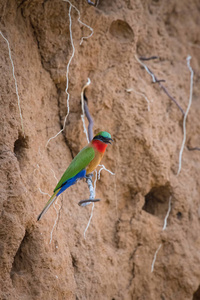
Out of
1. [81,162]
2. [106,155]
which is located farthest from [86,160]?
[106,155]

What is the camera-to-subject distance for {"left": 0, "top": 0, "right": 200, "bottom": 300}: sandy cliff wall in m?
2.92

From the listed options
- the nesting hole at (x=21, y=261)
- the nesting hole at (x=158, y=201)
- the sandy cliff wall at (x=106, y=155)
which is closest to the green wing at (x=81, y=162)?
the sandy cliff wall at (x=106, y=155)

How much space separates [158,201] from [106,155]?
2.36 feet

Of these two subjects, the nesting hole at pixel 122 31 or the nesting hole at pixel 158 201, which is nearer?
the nesting hole at pixel 122 31

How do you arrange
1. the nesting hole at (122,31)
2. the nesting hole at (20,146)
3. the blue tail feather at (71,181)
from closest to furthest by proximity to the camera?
the blue tail feather at (71,181) → the nesting hole at (20,146) → the nesting hole at (122,31)

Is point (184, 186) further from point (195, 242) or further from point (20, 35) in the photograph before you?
point (20, 35)

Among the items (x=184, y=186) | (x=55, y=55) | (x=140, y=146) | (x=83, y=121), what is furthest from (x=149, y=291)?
(x=55, y=55)

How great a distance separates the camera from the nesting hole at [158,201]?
4.04 meters

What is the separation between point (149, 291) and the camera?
380cm

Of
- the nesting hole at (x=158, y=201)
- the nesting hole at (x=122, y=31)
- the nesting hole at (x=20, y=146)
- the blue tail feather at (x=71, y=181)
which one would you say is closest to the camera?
the blue tail feather at (x=71, y=181)

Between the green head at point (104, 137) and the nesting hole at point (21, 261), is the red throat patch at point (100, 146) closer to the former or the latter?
the green head at point (104, 137)

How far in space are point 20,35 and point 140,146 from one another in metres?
1.35

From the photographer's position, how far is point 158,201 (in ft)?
13.5

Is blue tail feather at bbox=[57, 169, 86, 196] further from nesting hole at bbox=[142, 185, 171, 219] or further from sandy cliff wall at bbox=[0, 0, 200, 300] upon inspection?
nesting hole at bbox=[142, 185, 171, 219]
